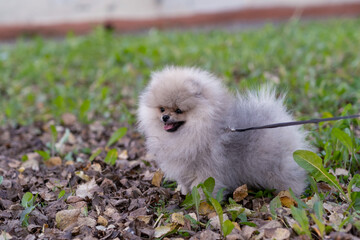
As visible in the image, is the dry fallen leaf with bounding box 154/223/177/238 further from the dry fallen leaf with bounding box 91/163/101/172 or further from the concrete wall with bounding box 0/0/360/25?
the concrete wall with bounding box 0/0/360/25

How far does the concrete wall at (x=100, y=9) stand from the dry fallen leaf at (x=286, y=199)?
8290 millimetres

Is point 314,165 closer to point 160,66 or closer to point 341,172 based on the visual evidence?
point 341,172

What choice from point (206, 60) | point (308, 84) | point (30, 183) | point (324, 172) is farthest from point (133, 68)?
point (324, 172)

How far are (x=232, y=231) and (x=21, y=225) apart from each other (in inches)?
57.3

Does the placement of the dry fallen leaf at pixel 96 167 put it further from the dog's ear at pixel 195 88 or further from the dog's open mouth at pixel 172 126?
the dog's ear at pixel 195 88

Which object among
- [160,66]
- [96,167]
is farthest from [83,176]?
[160,66]

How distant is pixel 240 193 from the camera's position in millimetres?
3297

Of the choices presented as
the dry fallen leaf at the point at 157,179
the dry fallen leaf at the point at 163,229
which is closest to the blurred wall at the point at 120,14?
the dry fallen leaf at the point at 157,179

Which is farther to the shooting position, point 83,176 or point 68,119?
point 68,119

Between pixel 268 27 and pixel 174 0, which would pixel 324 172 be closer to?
pixel 268 27

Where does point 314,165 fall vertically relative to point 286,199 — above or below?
above

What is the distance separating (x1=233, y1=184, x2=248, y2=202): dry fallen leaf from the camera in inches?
130

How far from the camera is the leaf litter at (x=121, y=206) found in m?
2.88

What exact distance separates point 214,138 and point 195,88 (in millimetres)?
392
